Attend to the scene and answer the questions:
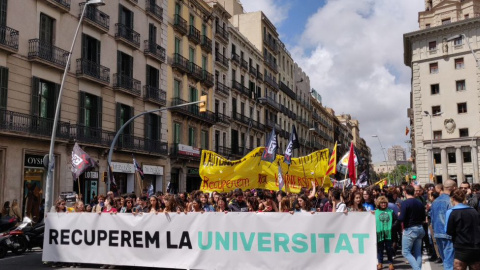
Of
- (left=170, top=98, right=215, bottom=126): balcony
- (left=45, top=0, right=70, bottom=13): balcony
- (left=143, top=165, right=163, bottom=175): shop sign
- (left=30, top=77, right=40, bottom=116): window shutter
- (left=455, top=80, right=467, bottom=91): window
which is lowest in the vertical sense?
(left=143, top=165, right=163, bottom=175): shop sign

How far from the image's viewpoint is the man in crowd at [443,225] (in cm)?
786

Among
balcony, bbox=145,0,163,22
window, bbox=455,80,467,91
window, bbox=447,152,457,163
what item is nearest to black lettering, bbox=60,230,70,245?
balcony, bbox=145,0,163,22

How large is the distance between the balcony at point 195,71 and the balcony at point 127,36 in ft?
22.7

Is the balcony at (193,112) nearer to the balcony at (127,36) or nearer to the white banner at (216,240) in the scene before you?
the balcony at (127,36)

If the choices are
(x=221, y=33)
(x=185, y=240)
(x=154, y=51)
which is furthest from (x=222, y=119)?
(x=185, y=240)

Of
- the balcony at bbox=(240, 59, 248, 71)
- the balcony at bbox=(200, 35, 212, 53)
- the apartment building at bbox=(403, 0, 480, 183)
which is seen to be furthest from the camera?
the apartment building at bbox=(403, 0, 480, 183)

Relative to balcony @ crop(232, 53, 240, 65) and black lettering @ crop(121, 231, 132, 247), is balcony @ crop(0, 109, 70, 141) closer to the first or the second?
black lettering @ crop(121, 231, 132, 247)

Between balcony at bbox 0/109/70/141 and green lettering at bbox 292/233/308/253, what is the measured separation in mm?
14573

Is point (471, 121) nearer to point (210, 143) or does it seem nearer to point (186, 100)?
point (210, 143)

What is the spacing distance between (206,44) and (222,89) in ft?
16.1

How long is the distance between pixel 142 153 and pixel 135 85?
13.6 ft

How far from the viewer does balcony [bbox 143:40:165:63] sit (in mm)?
30481

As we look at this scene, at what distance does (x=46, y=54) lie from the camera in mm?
21984

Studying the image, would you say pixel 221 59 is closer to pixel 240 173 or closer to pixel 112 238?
pixel 240 173
